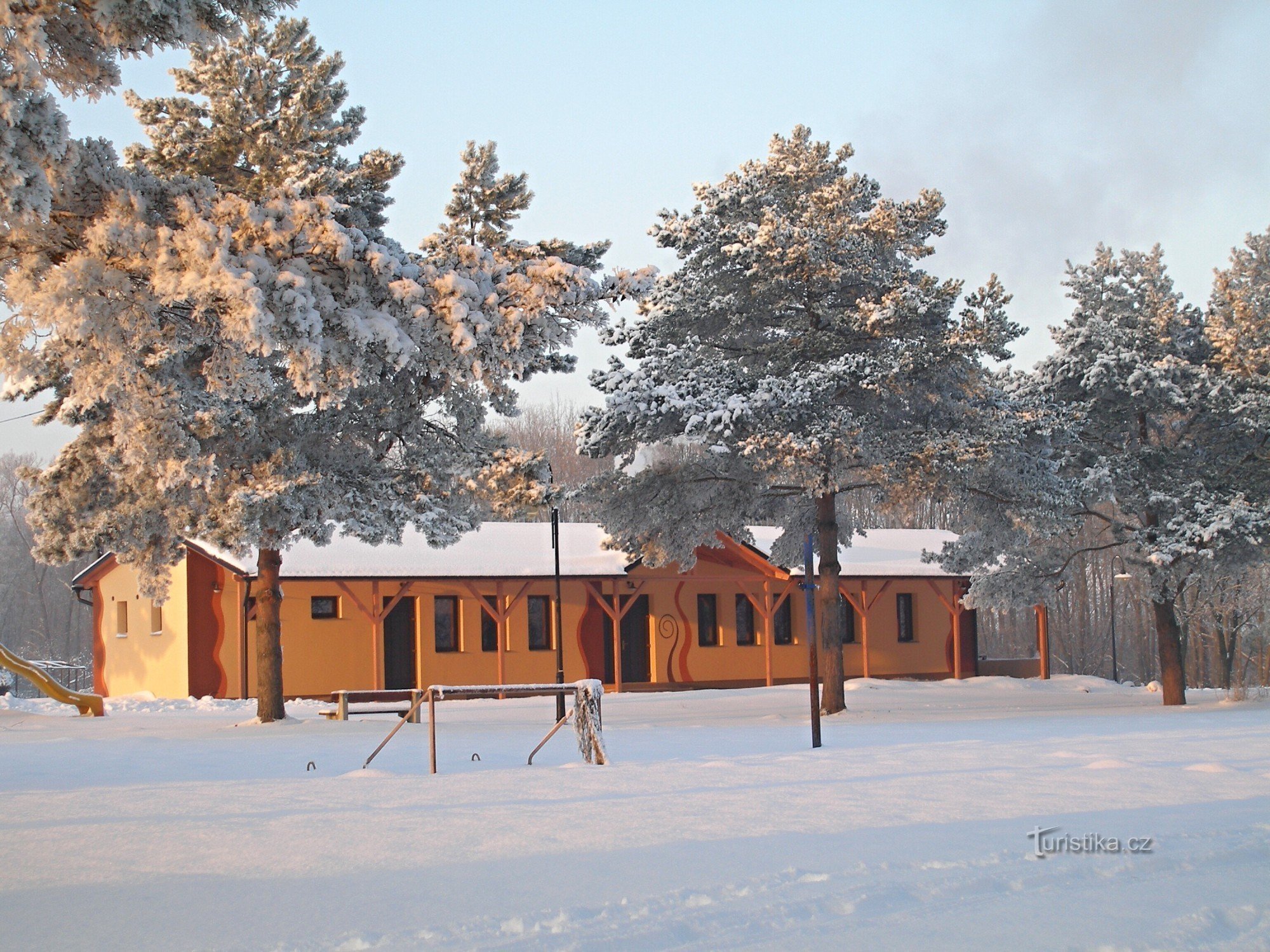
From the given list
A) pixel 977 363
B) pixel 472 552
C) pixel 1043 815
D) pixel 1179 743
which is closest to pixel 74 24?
pixel 1043 815

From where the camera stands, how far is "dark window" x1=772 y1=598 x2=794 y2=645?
32.4 metres

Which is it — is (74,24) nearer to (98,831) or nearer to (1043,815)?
(98,831)

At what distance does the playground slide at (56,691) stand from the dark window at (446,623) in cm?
927

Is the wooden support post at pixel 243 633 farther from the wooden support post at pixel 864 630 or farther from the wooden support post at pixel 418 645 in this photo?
the wooden support post at pixel 864 630

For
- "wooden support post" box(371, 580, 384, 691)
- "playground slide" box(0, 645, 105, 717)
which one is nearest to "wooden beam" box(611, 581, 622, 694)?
"wooden support post" box(371, 580, 384, 691)

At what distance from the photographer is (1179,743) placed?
1356 centimetres

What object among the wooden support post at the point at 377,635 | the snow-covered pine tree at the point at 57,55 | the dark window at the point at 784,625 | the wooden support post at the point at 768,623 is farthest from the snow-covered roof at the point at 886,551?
the snow-covered pine tree at the point at 57,55

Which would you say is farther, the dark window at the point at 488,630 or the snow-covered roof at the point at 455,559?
the dark window at the point at 488,630

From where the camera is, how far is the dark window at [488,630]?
28.9m

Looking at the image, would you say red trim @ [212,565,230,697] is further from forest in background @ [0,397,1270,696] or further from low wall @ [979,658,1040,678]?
low wall @ [979,658,1040,678]

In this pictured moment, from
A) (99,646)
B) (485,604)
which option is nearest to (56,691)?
(485,604)

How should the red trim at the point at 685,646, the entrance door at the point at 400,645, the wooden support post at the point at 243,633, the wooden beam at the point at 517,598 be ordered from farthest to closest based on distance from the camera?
the red trim at the point at 685,646 → the entrance door at the point at 400,645 → the wooden beam at the point at 517,598 → the wooden support post at the point at 243,633

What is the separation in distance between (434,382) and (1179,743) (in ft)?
A: 35.6

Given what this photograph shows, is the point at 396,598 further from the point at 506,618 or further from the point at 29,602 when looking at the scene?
the point at 29,602
